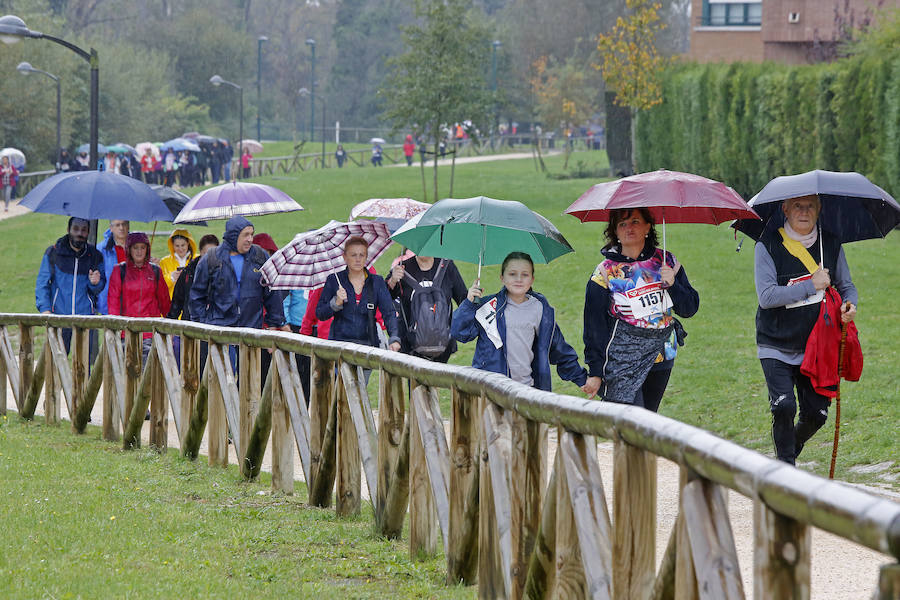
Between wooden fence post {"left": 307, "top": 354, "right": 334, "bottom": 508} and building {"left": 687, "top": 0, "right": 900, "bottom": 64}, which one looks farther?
building {"left": 687, "top": 0, "right": 900, "bottom": 64}

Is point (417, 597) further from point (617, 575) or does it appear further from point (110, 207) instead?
point (110, 207)

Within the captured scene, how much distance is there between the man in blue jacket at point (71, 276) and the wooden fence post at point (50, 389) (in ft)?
0.66

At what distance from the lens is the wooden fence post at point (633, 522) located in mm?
3965

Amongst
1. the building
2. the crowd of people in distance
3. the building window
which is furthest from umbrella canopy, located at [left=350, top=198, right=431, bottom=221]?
the building window

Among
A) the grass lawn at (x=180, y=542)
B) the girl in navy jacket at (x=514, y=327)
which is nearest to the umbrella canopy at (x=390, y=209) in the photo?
the grass lawn at (x=180, y=542)

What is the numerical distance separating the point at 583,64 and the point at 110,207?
6393 cm

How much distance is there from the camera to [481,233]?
803 centimetres

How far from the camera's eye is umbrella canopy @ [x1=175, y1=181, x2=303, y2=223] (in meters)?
11.8

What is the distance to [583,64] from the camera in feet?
242

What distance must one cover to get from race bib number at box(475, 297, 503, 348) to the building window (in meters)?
41.7

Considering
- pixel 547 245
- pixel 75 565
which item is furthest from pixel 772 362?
pixel 75 565

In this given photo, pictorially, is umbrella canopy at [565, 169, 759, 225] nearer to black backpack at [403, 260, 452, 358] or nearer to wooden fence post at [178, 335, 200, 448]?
black backpack at [403, 260, 452, 358]

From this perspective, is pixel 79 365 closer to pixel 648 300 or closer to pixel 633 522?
pixel 648 300

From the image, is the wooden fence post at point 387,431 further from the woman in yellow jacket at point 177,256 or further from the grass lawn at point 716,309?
the woman in yellow jacket at point 177,256
